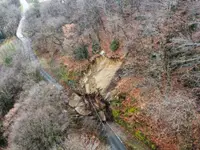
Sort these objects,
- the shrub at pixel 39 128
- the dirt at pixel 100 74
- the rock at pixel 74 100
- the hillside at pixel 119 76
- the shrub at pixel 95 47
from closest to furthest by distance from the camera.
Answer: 1. the hillside at pixel 119 76
2. the shrub at pixel 39 128
3. the dirt at pixel 100 74
4. the rock at pixel 74 100
5. the shrub at pixel 95 47

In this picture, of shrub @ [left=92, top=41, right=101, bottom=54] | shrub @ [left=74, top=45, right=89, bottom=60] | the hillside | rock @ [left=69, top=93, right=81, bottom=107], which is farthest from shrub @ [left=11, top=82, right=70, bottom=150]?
shrub @ [left=92, top=41, right=101, bottom=54]

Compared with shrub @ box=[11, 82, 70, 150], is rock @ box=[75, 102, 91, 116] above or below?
below

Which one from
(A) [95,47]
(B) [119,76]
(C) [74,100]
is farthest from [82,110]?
(A) [95,47]

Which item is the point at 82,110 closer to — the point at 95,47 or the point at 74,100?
the point at 74,100

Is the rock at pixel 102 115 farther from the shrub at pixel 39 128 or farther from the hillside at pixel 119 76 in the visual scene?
the shrub at pixel 39 128

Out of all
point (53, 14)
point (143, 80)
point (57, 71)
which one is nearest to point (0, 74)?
point (57, 71)

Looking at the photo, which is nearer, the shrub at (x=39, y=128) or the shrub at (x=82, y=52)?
the shrub at (x=39, y=128)

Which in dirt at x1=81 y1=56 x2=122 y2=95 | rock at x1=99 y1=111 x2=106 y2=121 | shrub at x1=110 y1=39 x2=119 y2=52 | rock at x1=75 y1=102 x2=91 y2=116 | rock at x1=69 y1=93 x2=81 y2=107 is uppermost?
shrub at x1=110 y1=39 x2=119 y2=52

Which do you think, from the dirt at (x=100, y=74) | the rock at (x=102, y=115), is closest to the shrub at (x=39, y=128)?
the rock at (x=102, y=115)

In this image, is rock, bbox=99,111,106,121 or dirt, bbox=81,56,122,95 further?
dirt, bbox=81,56,122,95

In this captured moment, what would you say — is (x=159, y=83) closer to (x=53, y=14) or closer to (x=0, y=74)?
(x=0, y=74)

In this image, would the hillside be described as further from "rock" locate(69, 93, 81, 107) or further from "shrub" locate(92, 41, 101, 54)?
"rock" locate(69, 93, 81, 107)
